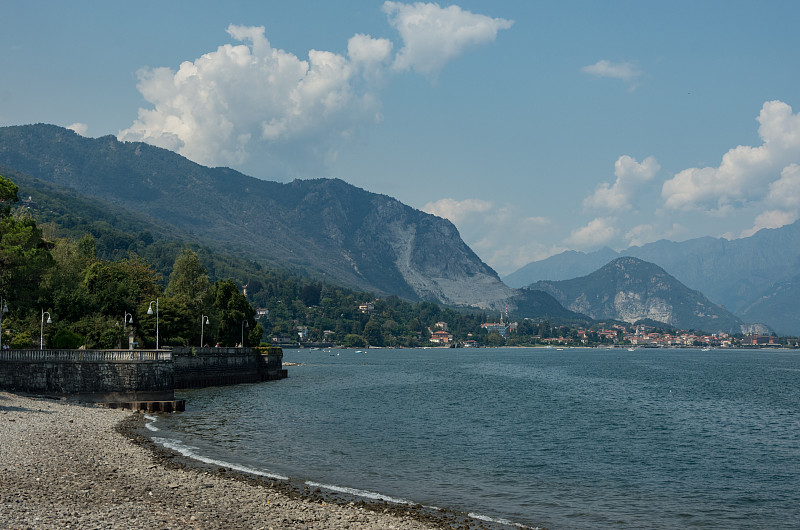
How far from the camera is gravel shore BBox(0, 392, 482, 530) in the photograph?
25172 mm

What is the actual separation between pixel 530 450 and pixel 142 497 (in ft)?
97.3

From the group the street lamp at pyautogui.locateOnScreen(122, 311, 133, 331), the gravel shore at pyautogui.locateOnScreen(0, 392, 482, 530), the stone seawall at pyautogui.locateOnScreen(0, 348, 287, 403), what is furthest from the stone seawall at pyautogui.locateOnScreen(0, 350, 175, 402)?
the gravel shore at pyautogui.locateOnScreen(0, 392, 482, 530)

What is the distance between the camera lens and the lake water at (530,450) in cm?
3416

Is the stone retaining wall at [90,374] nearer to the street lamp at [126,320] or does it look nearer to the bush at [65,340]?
the bush at [65,340]

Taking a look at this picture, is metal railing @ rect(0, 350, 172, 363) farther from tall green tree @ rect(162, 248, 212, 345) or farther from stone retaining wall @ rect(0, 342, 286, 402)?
tall green tree @ rect(162, 248, 212, 345)

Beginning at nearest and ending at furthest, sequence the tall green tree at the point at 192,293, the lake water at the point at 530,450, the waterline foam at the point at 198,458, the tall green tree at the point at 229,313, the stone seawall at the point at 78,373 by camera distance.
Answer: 1. the lake water at the point at 530,450
2. the waterline foam at the point at 198,458
3. the stone seawall at the point at 78,373
4. the tall green tree at the point at 192,293
5. the tall green tree at the point at 229,313

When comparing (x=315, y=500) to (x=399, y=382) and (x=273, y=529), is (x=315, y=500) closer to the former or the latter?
(x=273, y=529)

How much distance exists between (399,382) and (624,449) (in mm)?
76554

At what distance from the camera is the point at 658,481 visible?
133ft

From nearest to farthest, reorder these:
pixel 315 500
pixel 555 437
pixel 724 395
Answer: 1. pixel 315 500
2. pixel 555 437
3. pixel 724 395

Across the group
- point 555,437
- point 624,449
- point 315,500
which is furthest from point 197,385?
point 315,500

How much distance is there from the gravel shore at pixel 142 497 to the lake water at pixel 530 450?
12.8 ft

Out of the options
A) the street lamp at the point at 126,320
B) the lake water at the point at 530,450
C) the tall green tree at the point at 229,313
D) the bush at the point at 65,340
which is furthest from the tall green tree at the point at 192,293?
the bush at the point at 65,340

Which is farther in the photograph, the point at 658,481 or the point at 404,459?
the point at 404,459
